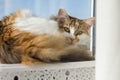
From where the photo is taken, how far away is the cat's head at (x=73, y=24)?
1222 mm

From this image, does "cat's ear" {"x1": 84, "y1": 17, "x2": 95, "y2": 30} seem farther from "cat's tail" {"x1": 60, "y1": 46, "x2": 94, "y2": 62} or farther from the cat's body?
"cat's tail" {"x1": 60, "y1": 46, "x2": 94, "y2": 62}

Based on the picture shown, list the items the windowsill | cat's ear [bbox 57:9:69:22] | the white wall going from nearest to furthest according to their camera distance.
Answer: the windowsill < cat's ear [bbox 57:9:69:22] < the white wall

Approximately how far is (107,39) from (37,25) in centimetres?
54

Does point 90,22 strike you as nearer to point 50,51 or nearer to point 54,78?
point 50,51

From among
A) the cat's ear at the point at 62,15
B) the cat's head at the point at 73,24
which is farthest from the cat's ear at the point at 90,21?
the cat's ear at the point at 62,15

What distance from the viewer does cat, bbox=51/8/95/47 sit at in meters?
1.22

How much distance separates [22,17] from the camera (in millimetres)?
1130

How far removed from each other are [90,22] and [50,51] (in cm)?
36

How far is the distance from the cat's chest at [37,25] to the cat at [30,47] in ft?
0.06

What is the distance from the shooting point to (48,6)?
1.20m

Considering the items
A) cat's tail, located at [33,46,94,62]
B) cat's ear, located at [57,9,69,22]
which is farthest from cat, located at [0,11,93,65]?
cat's ear, located at [57,9,69,22]

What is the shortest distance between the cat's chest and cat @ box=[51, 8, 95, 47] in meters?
0.04

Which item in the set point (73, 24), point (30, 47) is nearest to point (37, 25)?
point (30, 47)

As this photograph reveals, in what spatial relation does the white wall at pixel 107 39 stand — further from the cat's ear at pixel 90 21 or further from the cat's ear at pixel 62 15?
the cat's ear at pixel 62 15
